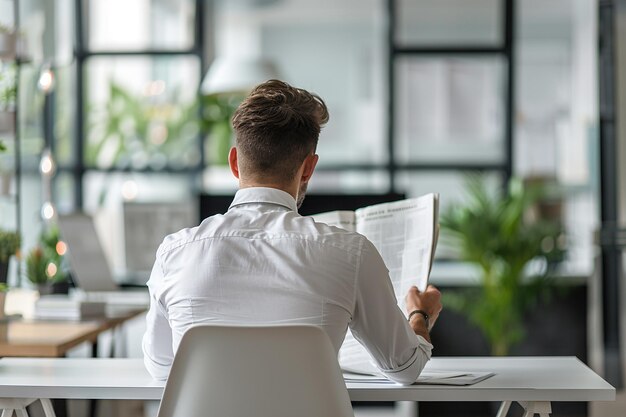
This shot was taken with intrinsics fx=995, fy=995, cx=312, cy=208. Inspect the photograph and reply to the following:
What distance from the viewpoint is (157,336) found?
1.89 meters

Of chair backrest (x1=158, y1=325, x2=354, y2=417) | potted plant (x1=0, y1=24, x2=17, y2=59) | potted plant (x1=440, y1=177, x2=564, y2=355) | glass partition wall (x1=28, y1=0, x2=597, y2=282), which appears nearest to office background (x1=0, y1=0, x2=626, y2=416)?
glass partition wall (x1=28, y1=0, x2=597, y2=282)

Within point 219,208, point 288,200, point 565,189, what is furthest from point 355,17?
point 288,200

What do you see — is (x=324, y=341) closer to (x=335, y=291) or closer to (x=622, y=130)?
(x=335, y=291)

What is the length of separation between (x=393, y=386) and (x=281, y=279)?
13.3 inches

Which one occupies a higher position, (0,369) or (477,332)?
(0,369)

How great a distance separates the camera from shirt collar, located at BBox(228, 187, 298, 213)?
183 centimetres

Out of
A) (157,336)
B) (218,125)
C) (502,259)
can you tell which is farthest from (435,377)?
(218,125)

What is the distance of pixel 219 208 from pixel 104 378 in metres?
2.03

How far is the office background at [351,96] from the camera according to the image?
6.25 metres

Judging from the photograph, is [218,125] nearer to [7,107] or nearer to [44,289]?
[44,289]

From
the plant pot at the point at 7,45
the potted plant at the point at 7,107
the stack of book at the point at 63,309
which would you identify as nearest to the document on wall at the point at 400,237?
the stack of book at the point at 63,309

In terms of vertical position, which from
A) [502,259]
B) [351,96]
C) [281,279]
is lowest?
[502,259]

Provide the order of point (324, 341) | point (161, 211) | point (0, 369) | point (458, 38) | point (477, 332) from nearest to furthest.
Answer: point (324, 341), point (0, 369), point (161, 211), point (477, 332), point (458, 38)

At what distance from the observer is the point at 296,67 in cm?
638
